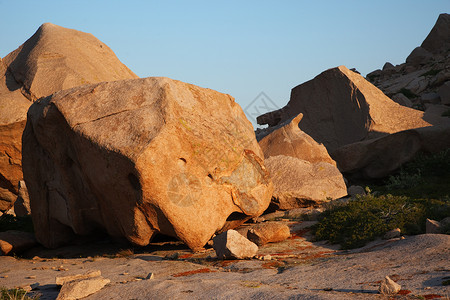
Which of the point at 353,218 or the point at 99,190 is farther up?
the point at 99,190

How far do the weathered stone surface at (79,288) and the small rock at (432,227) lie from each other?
6.07 metres

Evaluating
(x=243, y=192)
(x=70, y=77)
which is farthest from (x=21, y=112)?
(x=243, y=192)

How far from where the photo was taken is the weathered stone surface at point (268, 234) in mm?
9594

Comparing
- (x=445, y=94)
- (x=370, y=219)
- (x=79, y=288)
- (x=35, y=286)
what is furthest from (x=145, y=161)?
(x=445, y=94)

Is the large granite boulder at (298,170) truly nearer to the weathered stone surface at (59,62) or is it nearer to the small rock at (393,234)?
the small rock at (393,234)

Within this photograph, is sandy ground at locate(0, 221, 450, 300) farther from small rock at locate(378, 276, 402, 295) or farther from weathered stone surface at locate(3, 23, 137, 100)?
weathered stone surface at locate(3, 23, 137, 100)

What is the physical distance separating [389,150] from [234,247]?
10.8 m

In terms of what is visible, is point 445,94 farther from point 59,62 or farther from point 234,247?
point 234,247

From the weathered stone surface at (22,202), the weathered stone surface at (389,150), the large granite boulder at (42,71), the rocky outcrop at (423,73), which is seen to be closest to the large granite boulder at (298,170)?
the weathered stone surface at (389,150)

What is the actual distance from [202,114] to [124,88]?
1.72 metres

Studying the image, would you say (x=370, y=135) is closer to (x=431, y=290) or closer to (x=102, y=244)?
(x=102, y=244)

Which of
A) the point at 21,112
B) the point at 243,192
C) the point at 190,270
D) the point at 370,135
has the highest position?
the point at 21,112

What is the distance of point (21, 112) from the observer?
16719 millimetres

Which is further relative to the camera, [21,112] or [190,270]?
[21,112]
